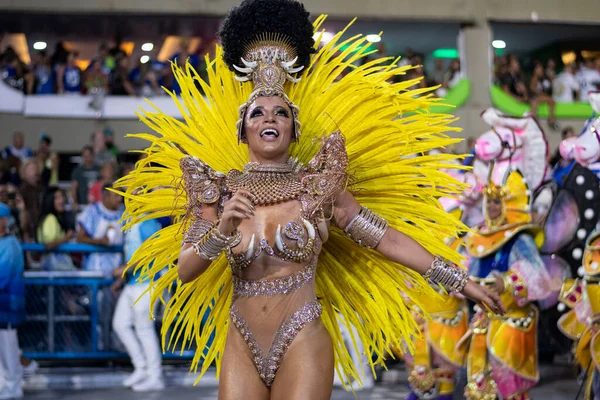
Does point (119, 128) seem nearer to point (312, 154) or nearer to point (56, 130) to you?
point (56, 130)

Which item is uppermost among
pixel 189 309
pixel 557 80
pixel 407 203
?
pixel 557 80

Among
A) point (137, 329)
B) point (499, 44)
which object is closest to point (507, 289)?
point (137, 329)

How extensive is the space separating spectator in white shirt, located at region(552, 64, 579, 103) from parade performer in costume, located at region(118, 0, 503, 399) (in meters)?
13.1

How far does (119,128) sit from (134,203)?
11089 mm

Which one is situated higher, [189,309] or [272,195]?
[272,195]

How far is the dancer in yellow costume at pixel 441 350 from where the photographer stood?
7336 millimetres

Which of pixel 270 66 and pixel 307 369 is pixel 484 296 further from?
pixel 270 66

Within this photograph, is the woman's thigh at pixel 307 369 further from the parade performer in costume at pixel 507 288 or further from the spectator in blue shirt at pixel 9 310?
the spectator in blue shirt at pixel 9 310

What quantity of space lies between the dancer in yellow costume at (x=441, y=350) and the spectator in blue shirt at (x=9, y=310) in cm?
358

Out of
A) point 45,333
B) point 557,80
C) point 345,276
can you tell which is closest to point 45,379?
point 45,333

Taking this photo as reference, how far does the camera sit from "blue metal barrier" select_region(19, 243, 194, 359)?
30.0 ft

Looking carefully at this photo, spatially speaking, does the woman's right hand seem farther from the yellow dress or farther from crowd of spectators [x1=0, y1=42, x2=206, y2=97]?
crowd of spectators [x1=0, y1=42, x2=206, y2=97]

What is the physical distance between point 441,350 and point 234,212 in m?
4.00

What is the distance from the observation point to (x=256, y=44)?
4.36 m
